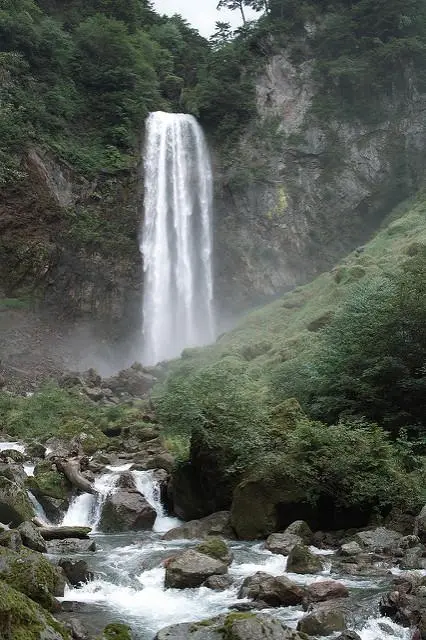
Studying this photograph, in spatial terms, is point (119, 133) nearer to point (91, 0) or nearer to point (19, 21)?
point (19, 21)

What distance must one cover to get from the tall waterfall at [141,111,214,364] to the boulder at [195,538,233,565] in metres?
25.5

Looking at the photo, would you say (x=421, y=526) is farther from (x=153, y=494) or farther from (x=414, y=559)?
(x=153, y=494)

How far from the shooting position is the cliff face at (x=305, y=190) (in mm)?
38906

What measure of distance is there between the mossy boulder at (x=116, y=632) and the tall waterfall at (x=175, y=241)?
28.3 metres

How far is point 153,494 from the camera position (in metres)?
14.4

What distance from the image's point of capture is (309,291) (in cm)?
3092

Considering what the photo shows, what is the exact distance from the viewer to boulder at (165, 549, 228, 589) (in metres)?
8.75

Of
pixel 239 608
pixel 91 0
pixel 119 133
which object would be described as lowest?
pixel 239 608

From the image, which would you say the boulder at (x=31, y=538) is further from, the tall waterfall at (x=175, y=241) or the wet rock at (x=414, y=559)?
the tall waterfall at (x=175, y=241)

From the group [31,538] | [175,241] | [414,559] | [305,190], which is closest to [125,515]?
[31,538]

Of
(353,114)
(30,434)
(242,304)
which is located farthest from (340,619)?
(353,114)

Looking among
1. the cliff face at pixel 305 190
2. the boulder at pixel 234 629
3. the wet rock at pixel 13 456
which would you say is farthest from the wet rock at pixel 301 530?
the cliff face at pixel 305 190

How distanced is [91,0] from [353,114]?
743 inches

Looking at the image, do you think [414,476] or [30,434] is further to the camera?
[30,434]
